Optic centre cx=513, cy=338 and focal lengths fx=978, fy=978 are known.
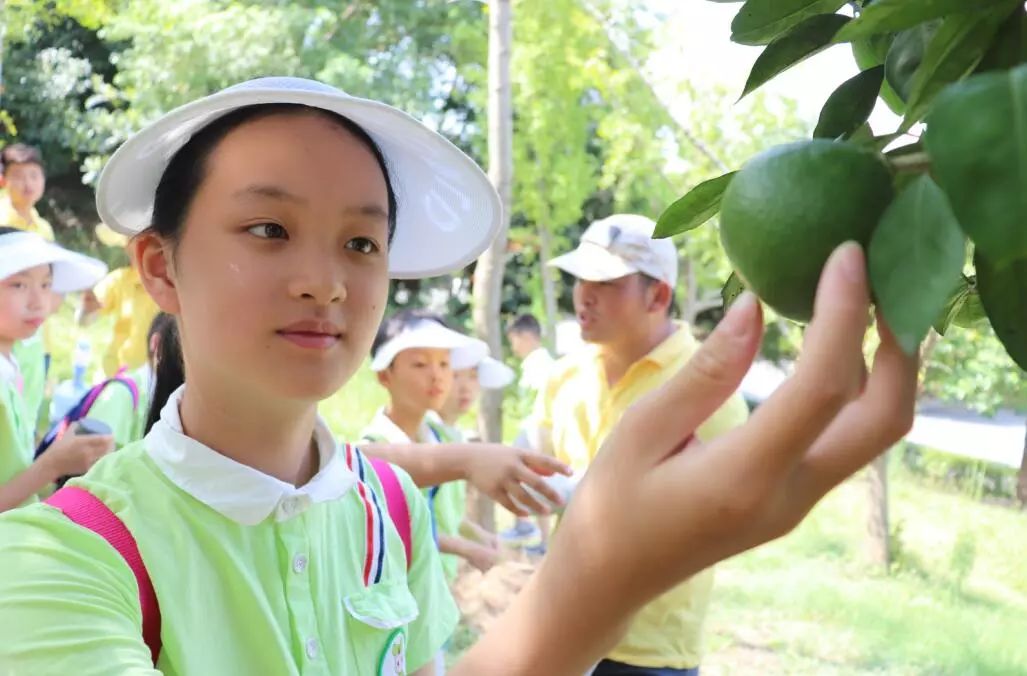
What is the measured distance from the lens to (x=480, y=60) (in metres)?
8.00

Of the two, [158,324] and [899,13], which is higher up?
[899,13]

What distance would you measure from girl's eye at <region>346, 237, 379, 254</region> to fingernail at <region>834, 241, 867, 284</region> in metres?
0.57

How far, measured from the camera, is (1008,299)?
1.55 feet

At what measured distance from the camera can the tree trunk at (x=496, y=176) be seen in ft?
13.0

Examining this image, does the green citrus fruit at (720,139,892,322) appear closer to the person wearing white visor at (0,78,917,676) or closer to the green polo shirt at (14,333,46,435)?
the person wearing white visor at (0,78,917,676)

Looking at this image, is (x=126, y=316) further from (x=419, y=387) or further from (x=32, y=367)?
(x=419, y=387)

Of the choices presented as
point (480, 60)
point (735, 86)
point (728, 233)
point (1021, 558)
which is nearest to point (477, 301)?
point (735, 86)

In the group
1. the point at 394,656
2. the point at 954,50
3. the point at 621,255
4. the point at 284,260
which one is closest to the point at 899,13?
the point at 954,50

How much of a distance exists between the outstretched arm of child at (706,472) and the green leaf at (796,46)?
216 mm

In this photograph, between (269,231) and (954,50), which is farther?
(269,231)

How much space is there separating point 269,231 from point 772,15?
505 mm

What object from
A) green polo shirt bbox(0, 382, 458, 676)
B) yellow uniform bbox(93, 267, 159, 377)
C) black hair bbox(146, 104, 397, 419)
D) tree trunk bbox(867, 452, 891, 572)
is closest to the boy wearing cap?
green polo shirt bbox(0, 382, 458, 676)

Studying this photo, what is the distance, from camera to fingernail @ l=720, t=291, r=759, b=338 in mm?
521

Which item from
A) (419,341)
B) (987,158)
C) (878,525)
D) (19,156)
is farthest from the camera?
(878,525)
